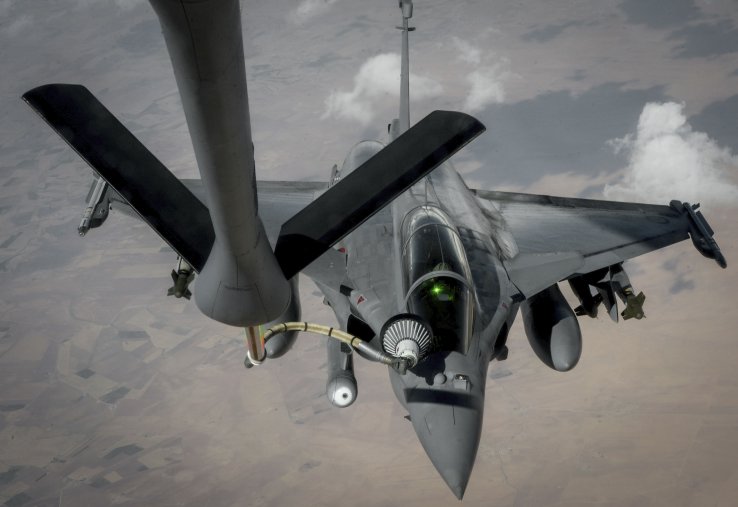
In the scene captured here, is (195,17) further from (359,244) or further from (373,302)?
(359,244)

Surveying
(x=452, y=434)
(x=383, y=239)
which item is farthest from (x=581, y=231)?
(x=452, y=434)

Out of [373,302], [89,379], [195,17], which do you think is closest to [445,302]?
[373,302]

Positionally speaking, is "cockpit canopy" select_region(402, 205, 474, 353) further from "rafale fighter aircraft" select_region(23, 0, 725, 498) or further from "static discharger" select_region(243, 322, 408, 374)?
"static discharger" select_region(243, 322, 408, 374)

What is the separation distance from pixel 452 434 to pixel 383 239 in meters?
5.72

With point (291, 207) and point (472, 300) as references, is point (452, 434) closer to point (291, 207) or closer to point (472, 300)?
point (472, 300)

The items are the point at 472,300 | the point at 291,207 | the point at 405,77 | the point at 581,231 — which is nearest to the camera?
the point at 472,300

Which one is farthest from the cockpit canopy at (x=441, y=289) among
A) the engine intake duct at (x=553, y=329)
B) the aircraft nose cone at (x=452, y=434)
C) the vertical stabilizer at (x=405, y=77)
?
the vertical stabilizer at (x=405, y=77)

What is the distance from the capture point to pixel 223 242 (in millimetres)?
5430

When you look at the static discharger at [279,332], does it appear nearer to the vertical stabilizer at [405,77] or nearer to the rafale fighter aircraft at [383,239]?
the rafale fighter aircraft at [383,239]

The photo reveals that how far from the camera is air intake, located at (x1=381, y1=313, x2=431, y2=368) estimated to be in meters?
9.24

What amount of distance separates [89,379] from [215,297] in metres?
31.9

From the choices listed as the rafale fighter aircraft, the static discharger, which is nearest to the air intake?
the rafale fighter aircraft

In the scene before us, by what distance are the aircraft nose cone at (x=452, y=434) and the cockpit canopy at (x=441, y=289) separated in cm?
91

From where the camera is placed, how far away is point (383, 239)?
14.7 metres
